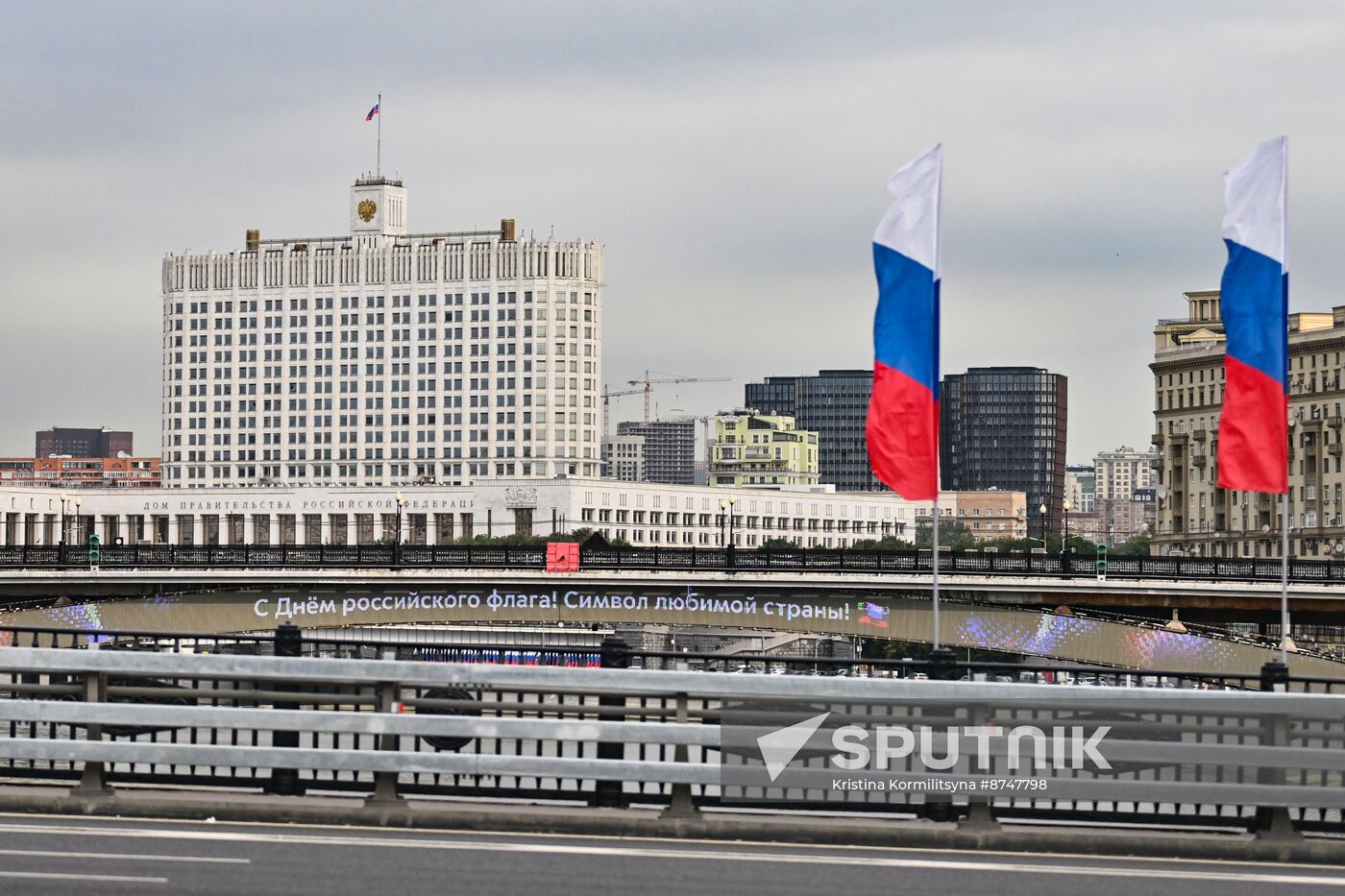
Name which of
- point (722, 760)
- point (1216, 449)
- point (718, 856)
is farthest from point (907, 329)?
point (1216, 449)

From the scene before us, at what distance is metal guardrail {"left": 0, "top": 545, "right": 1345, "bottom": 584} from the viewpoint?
7919cm

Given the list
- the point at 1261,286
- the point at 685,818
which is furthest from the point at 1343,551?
the point at 685,818

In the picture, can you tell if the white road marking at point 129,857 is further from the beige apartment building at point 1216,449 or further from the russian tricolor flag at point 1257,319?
the beige apartment building at point 1216,449

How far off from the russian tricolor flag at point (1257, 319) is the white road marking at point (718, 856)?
371 inches

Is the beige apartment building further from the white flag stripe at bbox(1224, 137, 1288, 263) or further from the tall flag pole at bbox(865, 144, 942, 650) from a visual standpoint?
the tall flag pole at bbox(865, 144, 942, 650)

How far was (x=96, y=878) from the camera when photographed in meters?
13.1

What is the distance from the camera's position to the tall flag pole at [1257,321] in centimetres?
2319

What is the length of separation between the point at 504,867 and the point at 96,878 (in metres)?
2.67

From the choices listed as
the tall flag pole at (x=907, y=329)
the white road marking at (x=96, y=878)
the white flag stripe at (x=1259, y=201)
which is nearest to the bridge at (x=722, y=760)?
the white road marking at (x=96, y=878)

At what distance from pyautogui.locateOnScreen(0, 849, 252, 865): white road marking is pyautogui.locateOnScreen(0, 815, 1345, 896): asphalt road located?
0.04 feet

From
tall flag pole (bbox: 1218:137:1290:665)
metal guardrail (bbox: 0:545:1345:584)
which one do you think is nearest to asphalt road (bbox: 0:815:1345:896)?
tall flag pole (bbox: 1218:137:1290:665)

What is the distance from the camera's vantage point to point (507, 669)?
15242 millimetres

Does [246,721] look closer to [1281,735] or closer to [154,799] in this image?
[154,799]

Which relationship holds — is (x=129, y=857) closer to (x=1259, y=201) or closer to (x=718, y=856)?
(x=718, y=856)
